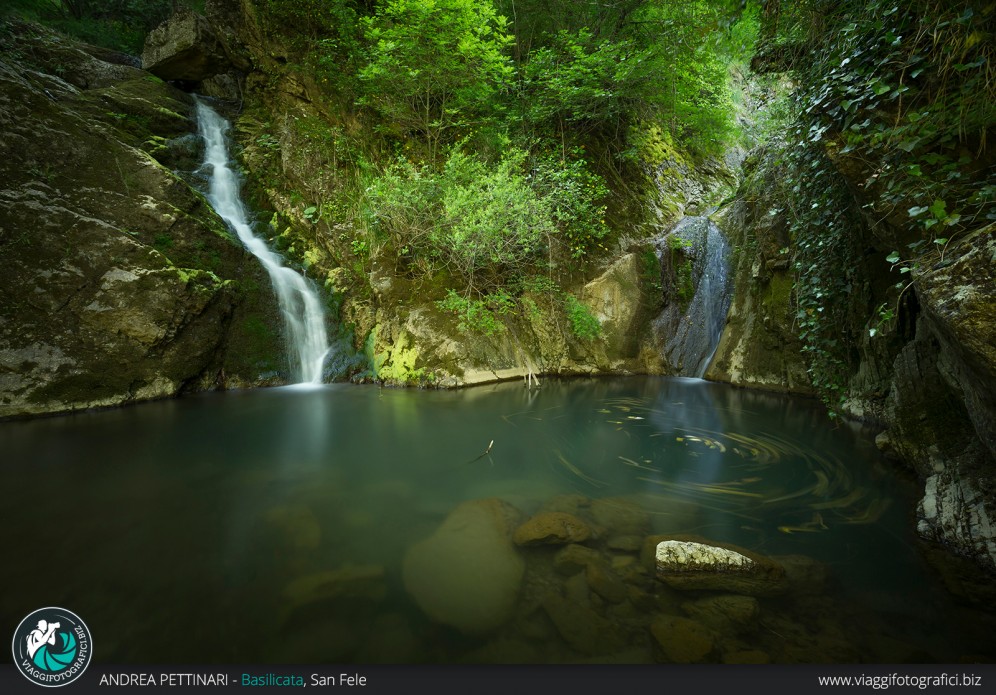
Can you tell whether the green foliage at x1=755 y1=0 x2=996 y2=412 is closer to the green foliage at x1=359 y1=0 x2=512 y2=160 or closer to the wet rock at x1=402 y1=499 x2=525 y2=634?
the wet rock at x1=402 y1=499 x2=525 y2=634

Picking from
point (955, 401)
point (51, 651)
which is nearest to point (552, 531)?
point (51, 651)

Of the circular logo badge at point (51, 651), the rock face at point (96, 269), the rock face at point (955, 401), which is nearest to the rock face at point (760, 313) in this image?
the rock face at point (955, 401)

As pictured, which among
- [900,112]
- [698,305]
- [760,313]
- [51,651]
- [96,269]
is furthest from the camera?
[698,305]

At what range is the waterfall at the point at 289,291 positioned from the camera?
8.79 metres

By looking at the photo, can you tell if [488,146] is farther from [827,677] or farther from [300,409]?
[827,677]

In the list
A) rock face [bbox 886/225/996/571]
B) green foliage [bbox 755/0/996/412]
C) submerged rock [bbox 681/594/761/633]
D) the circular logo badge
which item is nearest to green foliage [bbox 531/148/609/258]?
green foliage [bbox 755/0/996/412]

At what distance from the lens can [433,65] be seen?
8672 millimetres

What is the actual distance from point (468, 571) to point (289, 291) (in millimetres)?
8122

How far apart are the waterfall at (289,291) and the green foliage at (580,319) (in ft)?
18.8

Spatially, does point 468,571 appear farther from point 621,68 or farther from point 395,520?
point 621,68

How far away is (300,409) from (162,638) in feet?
16.4

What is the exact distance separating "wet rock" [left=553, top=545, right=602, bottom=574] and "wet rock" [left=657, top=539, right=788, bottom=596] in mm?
446

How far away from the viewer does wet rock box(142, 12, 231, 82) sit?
11922 millimetres

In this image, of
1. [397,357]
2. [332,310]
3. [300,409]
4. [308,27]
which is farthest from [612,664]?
[308,27]
